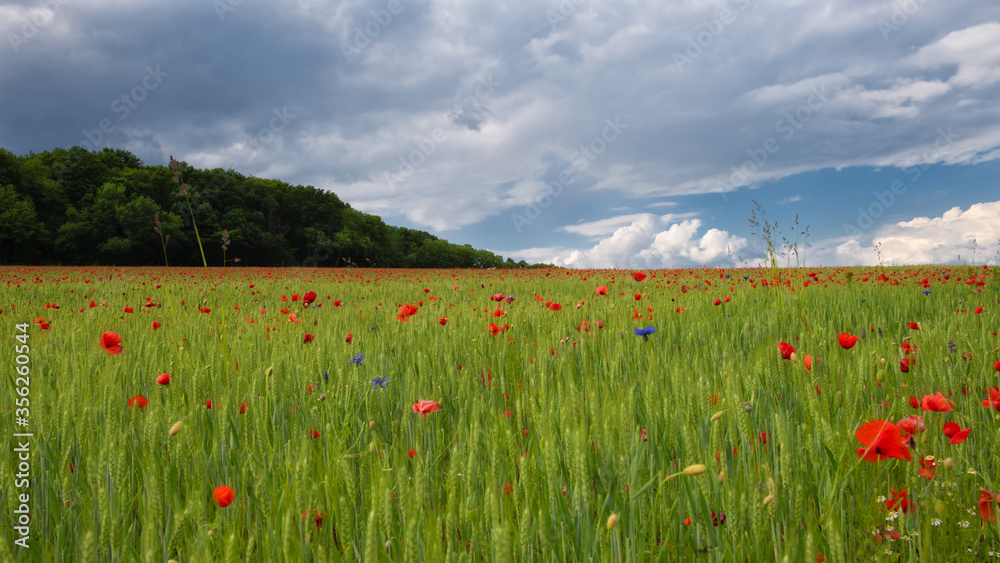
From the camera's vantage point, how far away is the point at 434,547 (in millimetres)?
806

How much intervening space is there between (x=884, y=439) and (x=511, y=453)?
956mm

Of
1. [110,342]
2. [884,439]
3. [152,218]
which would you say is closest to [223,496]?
[884,439]

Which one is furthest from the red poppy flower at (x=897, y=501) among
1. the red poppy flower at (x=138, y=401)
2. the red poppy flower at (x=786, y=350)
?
the red poppy flower at (x=138, y=401)

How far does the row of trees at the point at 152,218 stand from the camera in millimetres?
36750

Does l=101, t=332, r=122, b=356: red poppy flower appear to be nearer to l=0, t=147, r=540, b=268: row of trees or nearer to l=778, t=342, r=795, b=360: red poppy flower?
l=778, t=342, r=795, b=360: red poppy flower

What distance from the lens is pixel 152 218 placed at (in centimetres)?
3819

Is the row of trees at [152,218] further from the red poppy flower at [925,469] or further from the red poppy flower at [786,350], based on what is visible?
the red poppy flower at [925,469]

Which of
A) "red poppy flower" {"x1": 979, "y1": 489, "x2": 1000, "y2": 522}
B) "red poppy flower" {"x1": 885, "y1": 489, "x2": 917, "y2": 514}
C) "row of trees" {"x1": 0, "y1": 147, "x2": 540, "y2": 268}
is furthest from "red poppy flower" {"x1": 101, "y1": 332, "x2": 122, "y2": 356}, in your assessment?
"row of trees" {"x1": 0, "y1": 147, "x2": 540, "y2": 268}

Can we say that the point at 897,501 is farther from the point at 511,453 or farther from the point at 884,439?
the point at 511,453

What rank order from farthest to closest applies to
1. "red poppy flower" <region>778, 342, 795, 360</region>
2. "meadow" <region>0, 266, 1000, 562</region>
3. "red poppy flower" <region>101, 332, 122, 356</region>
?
"red poppy flower" <region>101, 332, 122, 356</region>
"red poppy flower" <region>778, 342, 795, 360</region>
"meadow" <region>0, 266, 1000, 562</region>

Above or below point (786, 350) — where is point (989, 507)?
below

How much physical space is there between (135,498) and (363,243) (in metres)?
54.6

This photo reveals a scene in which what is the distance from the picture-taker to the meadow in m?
1.03

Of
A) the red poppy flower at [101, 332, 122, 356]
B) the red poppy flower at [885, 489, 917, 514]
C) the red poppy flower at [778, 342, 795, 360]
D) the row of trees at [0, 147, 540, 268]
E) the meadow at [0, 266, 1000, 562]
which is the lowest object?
the red poppy flower at [885, 489, 917, 514]
